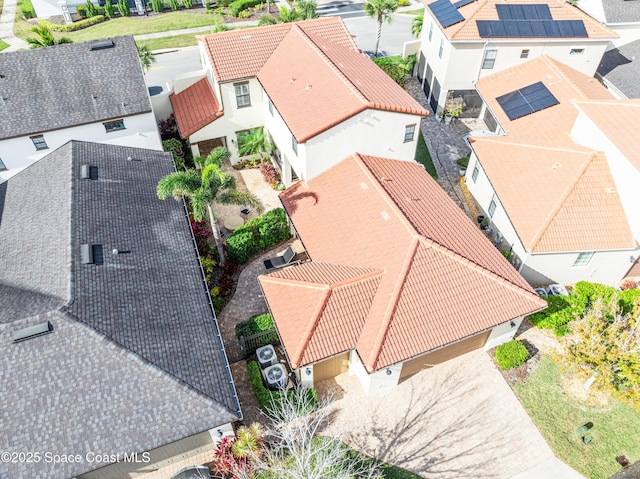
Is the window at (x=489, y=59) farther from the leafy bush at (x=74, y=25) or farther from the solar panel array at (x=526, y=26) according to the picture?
the leafy bush at (x=74, y=25)

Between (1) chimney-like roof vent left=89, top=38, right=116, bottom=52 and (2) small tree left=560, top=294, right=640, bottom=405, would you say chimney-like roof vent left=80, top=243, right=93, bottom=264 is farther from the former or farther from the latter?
(2) small tree left=560, top=294, right=640, bottom=405

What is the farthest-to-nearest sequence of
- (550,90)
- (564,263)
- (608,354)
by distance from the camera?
(550,90), (564,263), (608,354)

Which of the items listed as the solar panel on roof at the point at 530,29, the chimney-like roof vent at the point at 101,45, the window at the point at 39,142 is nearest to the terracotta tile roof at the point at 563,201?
the solar panel on roof at the point at 530,29

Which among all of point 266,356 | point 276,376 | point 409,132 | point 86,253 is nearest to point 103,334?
point 86,253

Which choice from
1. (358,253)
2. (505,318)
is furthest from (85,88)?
(505,318)

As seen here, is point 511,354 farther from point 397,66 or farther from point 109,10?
point 109,10

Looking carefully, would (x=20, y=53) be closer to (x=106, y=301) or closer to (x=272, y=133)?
(x=272, y=133)
